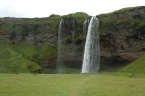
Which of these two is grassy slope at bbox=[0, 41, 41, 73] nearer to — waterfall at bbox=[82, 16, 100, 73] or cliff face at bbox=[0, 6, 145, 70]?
cliff face at bbox=[0, 6, 145, 70]

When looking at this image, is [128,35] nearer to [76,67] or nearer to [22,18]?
[76,67]

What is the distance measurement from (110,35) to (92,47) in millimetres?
5812

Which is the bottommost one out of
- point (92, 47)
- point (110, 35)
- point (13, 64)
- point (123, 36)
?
point (13, 64)

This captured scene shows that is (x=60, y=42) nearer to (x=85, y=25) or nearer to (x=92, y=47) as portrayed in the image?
(x=85, y=25)

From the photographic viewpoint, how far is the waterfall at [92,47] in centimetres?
7994

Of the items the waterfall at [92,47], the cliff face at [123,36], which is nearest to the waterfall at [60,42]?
the waterfall at [92,47]

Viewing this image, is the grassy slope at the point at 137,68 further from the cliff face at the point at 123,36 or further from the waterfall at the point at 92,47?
the waterfall at the point at 92,47

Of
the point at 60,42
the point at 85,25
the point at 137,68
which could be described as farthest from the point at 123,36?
the point at 137,68

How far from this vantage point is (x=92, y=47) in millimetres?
80500

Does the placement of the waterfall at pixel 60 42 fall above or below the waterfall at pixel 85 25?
below

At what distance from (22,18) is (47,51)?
1612 centimetres

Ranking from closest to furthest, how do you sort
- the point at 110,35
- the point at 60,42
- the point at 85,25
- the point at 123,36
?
the point at 123,36 → the point at 110,35 → the point at 85,25 → the point at 60,42

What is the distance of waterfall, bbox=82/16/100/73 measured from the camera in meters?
79.9

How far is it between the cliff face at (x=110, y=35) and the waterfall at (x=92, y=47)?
142 centimetres
